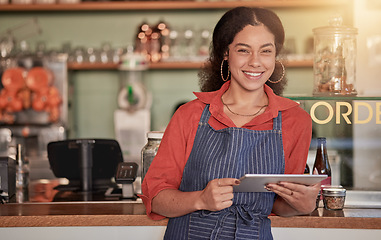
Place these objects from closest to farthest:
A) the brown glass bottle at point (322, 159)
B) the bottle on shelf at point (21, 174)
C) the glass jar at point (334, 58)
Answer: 1. the brown glass bottle at point (322, 159)
2. the glass jar at point (334, 58)
3. the bottle on shelf at point (21, 174)

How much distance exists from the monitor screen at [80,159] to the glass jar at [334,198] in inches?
38.8

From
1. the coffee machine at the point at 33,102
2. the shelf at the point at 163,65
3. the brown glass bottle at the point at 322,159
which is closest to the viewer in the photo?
the brown glass bottle at the point at 322,159

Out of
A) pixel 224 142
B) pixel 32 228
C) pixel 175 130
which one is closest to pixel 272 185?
pixel 224 142

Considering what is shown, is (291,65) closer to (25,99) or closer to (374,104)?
(25,99)

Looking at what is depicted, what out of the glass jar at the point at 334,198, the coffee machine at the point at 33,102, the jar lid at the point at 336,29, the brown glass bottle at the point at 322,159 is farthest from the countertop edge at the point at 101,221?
the coffee machine at the point at 33,102

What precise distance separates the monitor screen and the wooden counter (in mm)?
431

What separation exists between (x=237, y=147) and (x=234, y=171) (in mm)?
71

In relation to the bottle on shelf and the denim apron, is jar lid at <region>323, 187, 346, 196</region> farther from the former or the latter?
the bottle on shelf

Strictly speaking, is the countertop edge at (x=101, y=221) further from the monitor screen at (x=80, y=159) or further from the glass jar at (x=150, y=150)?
the monitor screen at (x=80, y=159)

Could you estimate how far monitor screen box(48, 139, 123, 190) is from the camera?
2396 millimetres

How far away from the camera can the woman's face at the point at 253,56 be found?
63.7 inches

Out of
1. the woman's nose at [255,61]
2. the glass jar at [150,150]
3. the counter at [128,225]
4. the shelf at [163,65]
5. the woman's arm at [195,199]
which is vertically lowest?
the counter at [128,225]

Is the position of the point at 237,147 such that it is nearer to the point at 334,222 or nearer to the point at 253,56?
the point at 253,56

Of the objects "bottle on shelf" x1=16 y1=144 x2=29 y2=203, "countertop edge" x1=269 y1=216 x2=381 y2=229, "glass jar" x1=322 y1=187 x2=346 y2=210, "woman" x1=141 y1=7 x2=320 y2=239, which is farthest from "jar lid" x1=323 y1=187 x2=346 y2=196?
"bottle on shelf" x1=16 y1=144 x2=29 y2=203
